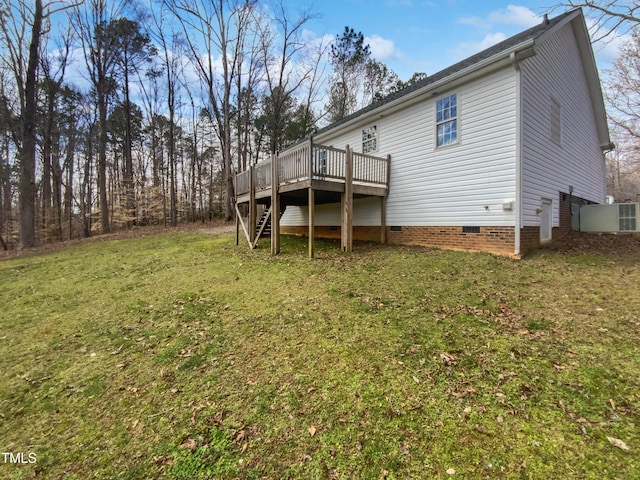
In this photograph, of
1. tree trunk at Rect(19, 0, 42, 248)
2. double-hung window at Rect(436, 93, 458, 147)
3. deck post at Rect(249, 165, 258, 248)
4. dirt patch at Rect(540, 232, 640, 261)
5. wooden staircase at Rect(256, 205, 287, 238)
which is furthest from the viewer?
tree trunk at Rect(19, 0, 42, 248)

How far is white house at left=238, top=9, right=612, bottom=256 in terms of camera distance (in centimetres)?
734

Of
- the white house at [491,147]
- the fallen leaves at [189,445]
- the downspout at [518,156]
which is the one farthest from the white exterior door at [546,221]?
the fallen leaves at [189,445]

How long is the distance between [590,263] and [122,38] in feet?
90.0

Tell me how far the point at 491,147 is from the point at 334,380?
754 centimetres

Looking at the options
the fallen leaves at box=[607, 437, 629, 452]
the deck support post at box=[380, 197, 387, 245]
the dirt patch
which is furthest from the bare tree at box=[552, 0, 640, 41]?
the fallen leaves at box=[607, 437, 629, 452]

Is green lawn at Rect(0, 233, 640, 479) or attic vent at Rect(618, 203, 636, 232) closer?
green lawn at Rect(0, 233, 640, 479)

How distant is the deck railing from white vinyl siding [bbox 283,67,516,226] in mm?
698

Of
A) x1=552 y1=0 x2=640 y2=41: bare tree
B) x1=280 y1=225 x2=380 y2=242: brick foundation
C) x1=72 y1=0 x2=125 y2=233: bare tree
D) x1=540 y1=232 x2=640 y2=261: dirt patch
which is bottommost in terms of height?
x1=540 y1=232 x2=640 y2=261: dirt patch

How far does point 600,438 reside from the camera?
83.8 inches

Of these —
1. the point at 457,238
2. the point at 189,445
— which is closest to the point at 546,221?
the point at 457,238

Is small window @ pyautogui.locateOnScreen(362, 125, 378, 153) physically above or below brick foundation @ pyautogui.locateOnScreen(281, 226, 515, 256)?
above

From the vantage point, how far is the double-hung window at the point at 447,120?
844cm

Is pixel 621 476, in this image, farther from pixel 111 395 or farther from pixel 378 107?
pixel 378 107

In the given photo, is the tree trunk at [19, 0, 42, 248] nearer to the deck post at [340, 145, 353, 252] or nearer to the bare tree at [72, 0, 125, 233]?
the bare tree at [72, 0, 125, 233]
